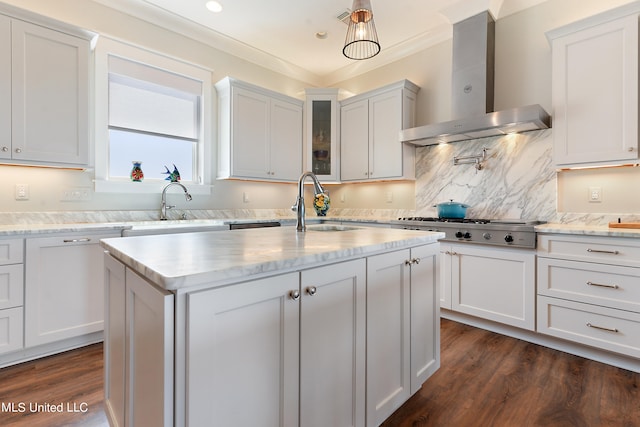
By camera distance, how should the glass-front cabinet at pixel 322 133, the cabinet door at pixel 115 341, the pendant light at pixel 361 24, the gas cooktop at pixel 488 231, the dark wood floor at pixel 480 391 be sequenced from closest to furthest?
1. the cabinet door at pixel 115 341
2. the dark wood floor at pixel 480 391
3. the pendant light at pixel 361 24
4. the gas cooktop at pixel 488 231
5. the glass-front cabinet at pixel 322 133

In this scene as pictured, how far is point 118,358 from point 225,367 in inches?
25.6

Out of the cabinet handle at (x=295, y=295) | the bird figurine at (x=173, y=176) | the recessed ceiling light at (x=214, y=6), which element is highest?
the recessed ceiling light at (x=214, y=6)

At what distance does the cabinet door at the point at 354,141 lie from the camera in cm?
388

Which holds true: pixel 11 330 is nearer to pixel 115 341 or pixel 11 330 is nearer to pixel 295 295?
pixel 115 341

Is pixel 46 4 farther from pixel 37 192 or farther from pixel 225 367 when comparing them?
pixel 225 367

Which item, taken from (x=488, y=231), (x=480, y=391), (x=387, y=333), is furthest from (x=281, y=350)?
(x=488, y=231)

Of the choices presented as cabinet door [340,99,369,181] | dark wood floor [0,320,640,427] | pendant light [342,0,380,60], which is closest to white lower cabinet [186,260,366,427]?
dark wood floor [0,320,640,427]

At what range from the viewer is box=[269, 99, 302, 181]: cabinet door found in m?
3.84

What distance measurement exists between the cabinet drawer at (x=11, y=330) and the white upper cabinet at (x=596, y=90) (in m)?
4.02

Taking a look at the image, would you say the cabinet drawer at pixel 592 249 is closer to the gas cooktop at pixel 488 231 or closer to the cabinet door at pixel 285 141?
the gas cooktop at pixel 488 231

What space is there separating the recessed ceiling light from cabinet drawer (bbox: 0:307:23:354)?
2.90 metres

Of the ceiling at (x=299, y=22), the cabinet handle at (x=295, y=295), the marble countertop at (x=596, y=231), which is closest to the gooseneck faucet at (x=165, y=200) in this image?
the ceiling at (x=299, y=22)

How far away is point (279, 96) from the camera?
387cm

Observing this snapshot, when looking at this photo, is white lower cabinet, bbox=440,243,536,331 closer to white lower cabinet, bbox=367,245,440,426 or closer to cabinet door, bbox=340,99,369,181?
white lower cabinet, bbox=367,245,440,426
